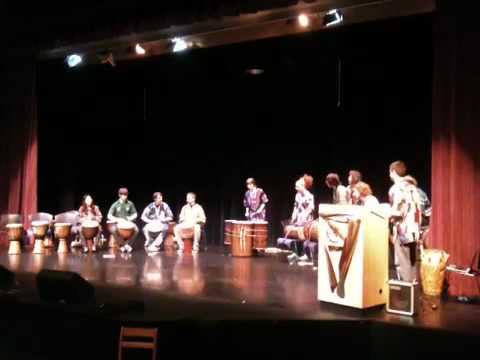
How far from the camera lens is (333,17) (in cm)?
702

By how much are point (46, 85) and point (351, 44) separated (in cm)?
637

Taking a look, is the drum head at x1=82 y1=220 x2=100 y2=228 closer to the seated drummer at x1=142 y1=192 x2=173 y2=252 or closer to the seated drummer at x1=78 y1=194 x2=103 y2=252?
the seated drummer at x1=78 y1=194 x2=103 y2=252

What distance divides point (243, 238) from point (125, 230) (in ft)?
6.33

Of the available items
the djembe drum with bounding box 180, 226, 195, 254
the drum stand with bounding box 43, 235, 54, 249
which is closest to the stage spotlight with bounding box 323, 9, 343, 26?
the djembe drum with bounding box 180, 226, 195, 254

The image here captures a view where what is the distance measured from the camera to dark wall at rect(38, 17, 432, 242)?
27.5ft

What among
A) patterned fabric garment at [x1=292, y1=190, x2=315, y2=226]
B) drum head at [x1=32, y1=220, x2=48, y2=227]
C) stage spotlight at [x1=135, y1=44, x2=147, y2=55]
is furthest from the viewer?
drum head at [x1=32, y1=220, x2=48, y2=227]

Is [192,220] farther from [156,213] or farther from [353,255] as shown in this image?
[353,255]

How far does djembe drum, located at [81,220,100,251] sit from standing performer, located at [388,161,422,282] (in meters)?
5.06

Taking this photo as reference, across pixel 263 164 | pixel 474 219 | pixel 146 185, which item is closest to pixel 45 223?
pixel 146 185

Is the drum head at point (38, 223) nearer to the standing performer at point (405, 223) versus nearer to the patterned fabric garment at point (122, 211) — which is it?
the patterned fabric garment at point (122, 211)

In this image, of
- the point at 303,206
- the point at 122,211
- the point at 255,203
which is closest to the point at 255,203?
the point at 255,203

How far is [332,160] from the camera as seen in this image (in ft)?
31.2

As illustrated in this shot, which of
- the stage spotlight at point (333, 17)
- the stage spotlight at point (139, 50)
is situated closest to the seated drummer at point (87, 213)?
the stage spotlight at point (139, 50)

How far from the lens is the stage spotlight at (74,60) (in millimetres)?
9578
